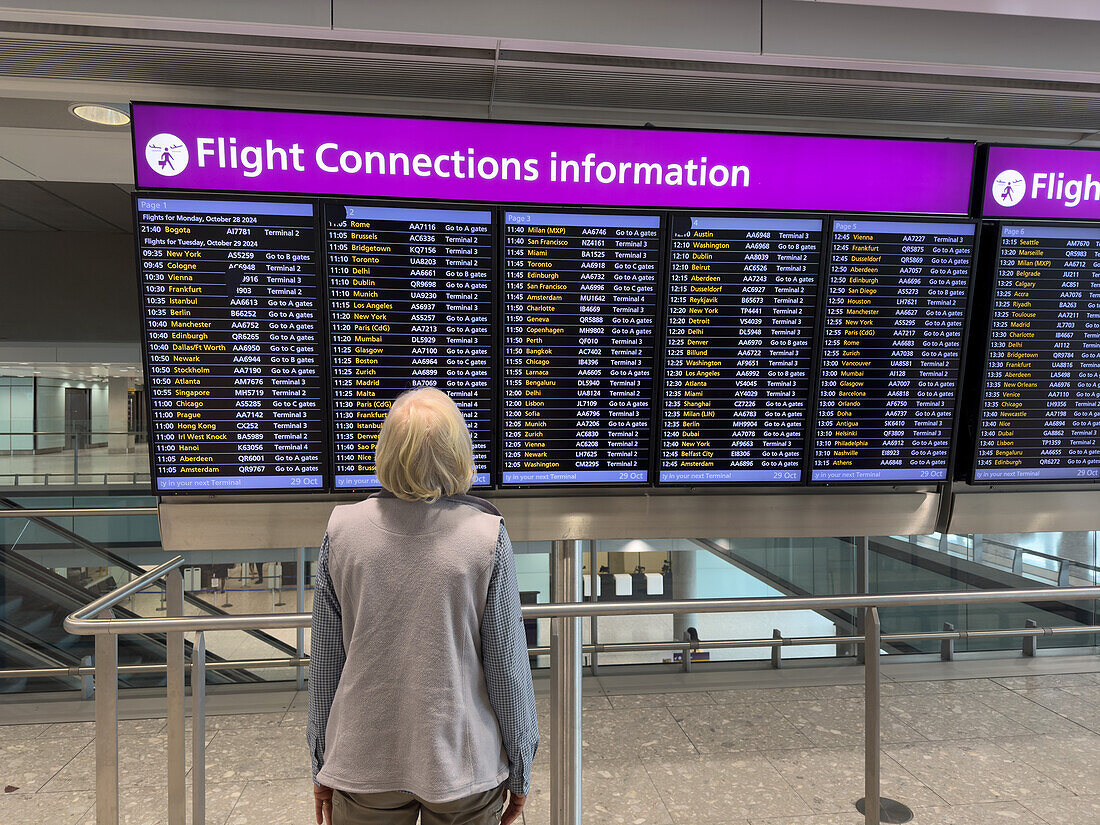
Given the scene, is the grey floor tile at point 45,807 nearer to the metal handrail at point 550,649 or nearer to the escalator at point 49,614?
the metal handrail at point 550,649

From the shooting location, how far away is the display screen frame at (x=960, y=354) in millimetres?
2965

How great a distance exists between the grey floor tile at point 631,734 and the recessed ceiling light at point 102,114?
3.52 metres

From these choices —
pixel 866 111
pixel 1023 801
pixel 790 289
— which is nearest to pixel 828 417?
pixel 790 289

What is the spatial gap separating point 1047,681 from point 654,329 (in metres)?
3.98

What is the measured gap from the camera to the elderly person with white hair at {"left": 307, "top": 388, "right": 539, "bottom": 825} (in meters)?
1.53

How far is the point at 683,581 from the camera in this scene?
5.62 meters

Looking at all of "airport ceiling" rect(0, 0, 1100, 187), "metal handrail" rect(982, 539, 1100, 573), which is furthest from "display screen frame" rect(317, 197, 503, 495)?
"metal handrail" rect(982, 539, 1100, 573)

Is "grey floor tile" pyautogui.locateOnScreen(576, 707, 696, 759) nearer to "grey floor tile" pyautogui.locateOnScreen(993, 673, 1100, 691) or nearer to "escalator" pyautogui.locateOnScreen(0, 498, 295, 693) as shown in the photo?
"grey floor tile" pyautogui.locateOnScreen(993, 673, 1100, 691)

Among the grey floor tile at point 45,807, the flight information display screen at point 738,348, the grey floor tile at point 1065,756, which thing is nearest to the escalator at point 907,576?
the grey floor tile at point 1065,756

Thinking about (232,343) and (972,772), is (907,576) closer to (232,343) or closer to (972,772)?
(972,772)

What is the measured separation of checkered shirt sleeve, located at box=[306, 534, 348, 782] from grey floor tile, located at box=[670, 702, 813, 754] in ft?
8.85

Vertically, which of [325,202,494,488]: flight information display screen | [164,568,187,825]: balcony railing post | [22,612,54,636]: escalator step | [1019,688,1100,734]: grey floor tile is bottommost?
[22,612,54,636]: escalator step

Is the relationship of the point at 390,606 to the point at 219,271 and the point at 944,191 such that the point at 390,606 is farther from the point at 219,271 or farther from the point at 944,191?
the point at 944,191

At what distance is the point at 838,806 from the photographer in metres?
3.24
